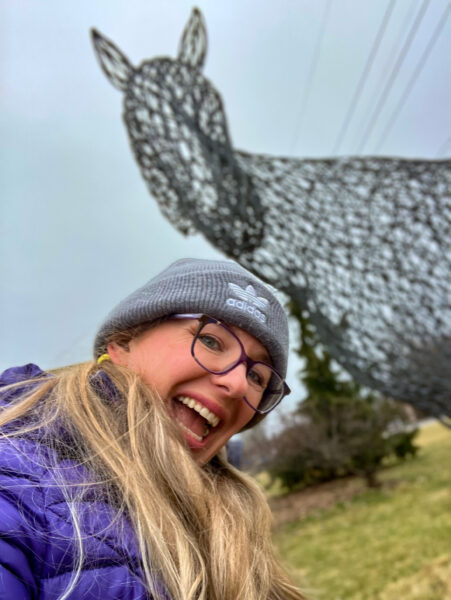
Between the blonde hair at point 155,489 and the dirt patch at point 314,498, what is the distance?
7.95 m

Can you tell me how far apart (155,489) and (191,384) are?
219mm

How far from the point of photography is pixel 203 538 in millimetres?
794

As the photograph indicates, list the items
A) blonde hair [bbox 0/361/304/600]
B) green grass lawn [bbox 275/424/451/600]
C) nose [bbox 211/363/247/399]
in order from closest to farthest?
blonde hair [bbox 0/361/304/600]
nose [bbox 211/363/247/399]
green grass lawn [bbox 275/424/451/600]

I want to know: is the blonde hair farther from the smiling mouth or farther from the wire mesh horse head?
the wire mesh horse head

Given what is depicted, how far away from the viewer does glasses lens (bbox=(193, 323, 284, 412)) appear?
0.93 m

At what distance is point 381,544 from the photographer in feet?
15.9

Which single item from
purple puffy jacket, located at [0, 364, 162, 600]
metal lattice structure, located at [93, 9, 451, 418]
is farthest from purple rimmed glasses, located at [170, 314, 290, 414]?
metal lattice structure, located at [93, 9, 451, 418]

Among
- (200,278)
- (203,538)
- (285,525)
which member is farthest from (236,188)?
(285,525)

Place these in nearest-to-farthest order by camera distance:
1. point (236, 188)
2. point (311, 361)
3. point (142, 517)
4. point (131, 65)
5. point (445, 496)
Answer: point (142, 517), point (131, 65), point (236, 188), point (445, 496), point (311, 361)

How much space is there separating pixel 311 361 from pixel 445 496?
20.1 ft

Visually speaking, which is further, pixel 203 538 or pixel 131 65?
pixel 131 65

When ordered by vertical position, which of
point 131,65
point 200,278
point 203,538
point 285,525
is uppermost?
point 131,65

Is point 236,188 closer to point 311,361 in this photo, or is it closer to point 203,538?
point 203,538

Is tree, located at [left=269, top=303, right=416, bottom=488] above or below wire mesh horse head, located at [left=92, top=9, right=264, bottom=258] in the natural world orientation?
below
